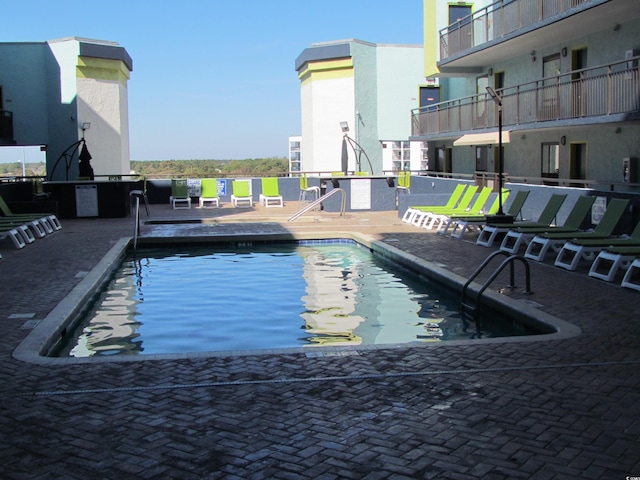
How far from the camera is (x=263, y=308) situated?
10.3m

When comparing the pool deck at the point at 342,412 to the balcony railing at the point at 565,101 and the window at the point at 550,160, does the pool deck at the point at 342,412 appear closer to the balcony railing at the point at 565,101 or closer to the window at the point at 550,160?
the balcony railing at the point at 565,101

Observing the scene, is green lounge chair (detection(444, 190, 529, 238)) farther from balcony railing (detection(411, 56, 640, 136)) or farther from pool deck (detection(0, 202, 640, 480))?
pool deck (detection(0, 202, 640, 480))

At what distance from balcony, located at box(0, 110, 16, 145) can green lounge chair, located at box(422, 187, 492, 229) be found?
1990cm

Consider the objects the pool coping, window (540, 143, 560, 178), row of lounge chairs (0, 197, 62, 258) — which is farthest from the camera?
window (540, 143, 560, 178)

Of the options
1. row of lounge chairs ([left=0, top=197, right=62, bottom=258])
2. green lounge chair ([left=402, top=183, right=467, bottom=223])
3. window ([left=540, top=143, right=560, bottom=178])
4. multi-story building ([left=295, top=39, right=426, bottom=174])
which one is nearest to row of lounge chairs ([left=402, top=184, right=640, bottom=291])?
green lounge chair ([left=402, top=183, right=467, bottom=223])

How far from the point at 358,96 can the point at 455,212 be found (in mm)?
18665

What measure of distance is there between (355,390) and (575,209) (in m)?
9.51

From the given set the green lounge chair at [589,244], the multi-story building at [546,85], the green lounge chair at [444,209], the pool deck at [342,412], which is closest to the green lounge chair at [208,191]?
the multi-story building at [546,85]

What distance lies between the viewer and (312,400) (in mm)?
5375

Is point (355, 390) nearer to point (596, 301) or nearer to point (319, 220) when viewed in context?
point (596, 301)

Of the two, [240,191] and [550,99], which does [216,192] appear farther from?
[550,99]

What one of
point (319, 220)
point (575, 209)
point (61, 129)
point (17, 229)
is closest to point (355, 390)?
point (575, 209)

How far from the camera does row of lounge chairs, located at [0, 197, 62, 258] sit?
15.0 metres

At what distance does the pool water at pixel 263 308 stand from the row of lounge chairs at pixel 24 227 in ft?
7.48
